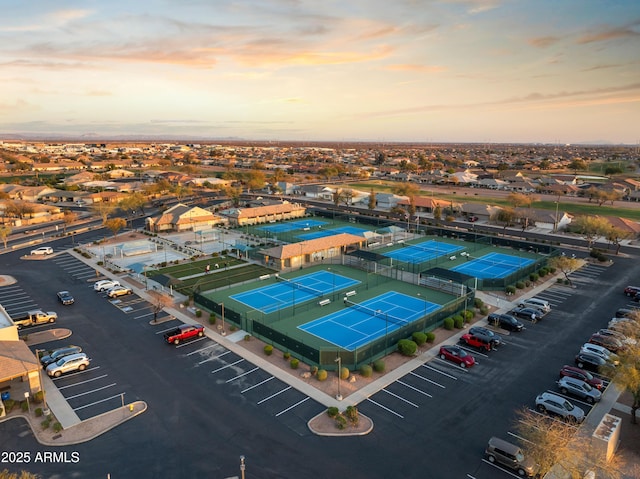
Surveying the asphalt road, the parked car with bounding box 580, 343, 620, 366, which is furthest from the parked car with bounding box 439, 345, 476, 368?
the parked car with bounding box 580, 343, 620, 366

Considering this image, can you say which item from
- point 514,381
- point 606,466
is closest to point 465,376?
point 514,381

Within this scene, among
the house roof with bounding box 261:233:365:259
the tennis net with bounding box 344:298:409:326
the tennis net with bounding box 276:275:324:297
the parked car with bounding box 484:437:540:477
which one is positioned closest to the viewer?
the parked car with bounding box 484:437:540:477

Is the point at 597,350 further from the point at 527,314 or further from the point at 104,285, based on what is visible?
the point at 104,285

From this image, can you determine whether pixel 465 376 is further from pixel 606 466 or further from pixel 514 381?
pixel 606 466

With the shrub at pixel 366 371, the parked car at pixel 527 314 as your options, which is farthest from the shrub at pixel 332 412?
the parked car at pixel 527 314

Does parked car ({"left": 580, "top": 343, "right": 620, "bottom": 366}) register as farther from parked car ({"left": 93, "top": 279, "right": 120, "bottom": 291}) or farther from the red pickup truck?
parked car ({"left": 93, "top": 279, "right": 120, "bottom": 291})

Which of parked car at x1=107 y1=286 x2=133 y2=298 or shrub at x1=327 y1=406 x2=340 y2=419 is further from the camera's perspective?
parked car at x1=107 y1=286 x2=133 y2=298
